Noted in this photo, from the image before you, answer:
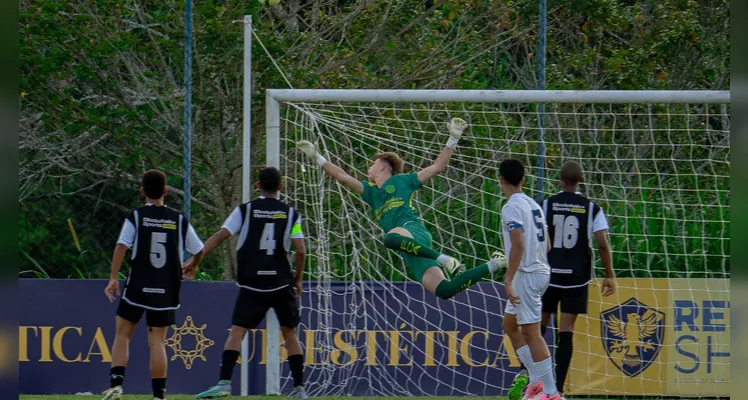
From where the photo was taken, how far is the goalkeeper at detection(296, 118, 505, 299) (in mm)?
7289

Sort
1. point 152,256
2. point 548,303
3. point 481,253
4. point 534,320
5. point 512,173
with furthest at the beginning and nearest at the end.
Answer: point 481,253 → point 548,303 → point 152,256 → point 512,173 → point 534,320

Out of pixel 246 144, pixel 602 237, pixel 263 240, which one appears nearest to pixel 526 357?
pixel 602 237

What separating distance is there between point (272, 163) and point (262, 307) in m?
1.59

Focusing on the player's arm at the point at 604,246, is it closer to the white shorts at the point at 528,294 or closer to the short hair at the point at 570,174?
the short hair at the point at 570,174

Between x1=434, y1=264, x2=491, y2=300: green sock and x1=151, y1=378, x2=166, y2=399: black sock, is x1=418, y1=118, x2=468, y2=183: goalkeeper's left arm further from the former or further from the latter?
x1=151, y1=378, x2=166, y2=399: black sock

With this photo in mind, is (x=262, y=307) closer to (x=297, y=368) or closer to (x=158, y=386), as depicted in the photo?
(x=297, y=368)

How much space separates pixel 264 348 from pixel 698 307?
13.9 feet

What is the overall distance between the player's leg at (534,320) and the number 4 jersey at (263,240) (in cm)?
197

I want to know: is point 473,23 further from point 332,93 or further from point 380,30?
point 332,93

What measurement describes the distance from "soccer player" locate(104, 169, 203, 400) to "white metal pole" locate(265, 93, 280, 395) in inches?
73.6

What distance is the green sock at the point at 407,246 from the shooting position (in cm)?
734

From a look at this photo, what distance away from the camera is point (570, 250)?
7836 millimetres

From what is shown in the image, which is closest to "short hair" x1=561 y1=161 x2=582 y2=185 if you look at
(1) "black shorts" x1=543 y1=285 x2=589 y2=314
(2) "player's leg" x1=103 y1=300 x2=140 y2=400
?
(1) "black shorts" x1=543 y1=285 x2=589 y2=314

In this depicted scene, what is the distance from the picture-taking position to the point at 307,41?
11.2 meters
